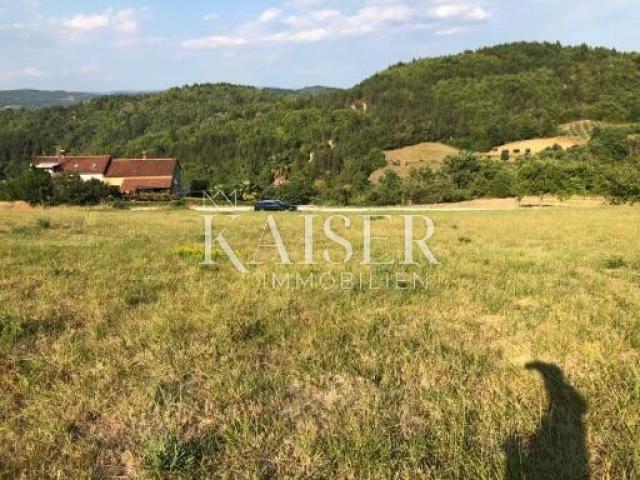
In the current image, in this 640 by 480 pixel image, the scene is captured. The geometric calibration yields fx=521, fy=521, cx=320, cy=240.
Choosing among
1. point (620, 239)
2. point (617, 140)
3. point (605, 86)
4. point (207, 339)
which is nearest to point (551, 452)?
point (207, 339)

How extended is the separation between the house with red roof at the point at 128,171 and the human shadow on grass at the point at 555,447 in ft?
288

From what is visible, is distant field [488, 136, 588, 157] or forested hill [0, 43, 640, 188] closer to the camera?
distant field [488, 136, 588, 157]

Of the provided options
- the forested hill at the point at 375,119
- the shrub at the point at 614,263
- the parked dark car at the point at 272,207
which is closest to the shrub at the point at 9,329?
the shrub at the point at 614,263

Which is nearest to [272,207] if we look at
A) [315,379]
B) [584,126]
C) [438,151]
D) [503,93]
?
[315,379]

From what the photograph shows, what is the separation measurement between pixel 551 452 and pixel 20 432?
143 inches

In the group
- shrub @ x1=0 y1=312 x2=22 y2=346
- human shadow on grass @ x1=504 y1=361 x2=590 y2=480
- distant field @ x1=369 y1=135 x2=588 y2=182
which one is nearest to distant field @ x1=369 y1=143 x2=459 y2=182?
distant field @ x1=369 y1=135 x2=588 y2=182

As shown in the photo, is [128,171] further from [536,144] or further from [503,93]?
[503,93]

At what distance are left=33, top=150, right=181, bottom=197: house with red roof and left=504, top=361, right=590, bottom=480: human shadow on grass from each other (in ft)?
288

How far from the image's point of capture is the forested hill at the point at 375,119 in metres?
135

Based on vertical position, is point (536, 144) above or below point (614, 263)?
above

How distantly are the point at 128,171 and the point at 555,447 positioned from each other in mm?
95699

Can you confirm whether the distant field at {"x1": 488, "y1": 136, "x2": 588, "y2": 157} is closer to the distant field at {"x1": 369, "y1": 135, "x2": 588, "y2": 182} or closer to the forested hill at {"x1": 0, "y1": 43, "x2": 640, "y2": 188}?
the distant field at {"x1": 369, "y1": 135, "x2": 588, "y2": 182}

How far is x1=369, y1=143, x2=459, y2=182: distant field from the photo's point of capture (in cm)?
11494

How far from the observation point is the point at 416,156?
416 ft
